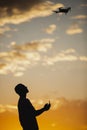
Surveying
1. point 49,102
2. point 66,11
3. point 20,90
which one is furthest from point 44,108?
point 66,11

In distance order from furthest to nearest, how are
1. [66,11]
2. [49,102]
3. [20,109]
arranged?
[66,11], [20,109], [49,102]

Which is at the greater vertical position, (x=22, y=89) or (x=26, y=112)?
(x=22, y=89)

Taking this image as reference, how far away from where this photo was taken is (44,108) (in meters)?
5.21

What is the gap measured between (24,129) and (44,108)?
1.85ft

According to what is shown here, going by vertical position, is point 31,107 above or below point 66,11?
below

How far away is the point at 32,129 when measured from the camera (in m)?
5.30

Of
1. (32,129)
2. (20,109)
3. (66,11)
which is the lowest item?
(32,129)

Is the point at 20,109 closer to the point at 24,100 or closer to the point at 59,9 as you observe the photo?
the point at 24,100

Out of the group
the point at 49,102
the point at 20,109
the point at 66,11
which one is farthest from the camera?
the point at 66,11

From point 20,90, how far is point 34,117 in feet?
1.76

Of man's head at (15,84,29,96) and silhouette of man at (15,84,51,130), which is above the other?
man's head at (15,84,29,96)

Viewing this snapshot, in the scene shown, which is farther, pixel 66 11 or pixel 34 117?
pixel 66 11

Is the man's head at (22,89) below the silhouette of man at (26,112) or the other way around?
the other way around

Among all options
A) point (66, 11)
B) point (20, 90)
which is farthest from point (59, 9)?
point (20, 90)
